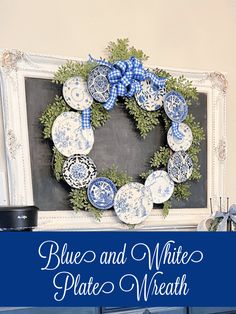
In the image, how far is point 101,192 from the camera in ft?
5.09

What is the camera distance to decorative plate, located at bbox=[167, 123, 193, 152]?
1.68 metres

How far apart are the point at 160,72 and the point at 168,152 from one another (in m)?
0.38

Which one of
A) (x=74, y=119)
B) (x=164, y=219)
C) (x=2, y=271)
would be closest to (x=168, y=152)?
(x=164, y=219)

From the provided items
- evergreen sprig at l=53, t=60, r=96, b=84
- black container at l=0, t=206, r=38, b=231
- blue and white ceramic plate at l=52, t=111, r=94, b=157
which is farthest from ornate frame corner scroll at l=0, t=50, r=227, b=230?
black container at l=0, t=206, r=38, b=231

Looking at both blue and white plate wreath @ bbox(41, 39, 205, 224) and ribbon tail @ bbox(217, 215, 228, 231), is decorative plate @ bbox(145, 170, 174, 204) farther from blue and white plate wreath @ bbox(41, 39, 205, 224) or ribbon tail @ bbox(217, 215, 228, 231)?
ribbon tail @ bbox(217, 215, 228, 231)

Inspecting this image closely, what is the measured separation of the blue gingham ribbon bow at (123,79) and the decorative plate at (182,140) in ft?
0.87

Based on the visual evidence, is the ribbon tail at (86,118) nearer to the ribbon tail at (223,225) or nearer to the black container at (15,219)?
the black container at (15,219)

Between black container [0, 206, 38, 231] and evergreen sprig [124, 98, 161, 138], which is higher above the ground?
evergreen sprig [124, 98, 161, 138]

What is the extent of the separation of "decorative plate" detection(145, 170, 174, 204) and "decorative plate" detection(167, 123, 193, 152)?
13 centimetres

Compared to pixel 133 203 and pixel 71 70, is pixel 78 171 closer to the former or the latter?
pixel 133 203

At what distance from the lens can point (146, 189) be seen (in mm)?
1637

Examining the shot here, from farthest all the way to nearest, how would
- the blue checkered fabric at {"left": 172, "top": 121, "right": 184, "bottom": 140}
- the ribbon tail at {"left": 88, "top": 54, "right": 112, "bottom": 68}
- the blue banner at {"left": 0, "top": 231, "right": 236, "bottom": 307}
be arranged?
the blue checkered fabric at {"left": 172, "top": 121, "right": 184, "bottom": 140} < the ribbon tail at {"left": 88, "top": 54, "right": 112, "bottom": 68} < the blue banner at {"left": 0, "top": 231, "right": 236, "bottom": 307}

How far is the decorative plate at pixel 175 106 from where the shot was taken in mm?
1669

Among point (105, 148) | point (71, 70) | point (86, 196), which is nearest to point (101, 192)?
point (86, 196)
